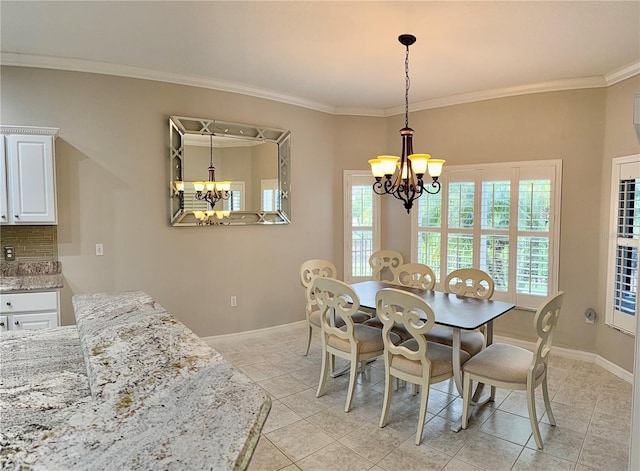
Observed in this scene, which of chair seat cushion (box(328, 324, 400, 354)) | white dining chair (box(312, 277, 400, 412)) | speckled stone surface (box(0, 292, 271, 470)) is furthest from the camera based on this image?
chair seat cushion (box(328, 324, 400, 354))

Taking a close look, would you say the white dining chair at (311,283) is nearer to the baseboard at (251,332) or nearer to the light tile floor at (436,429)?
the light tile floor at (436,429)

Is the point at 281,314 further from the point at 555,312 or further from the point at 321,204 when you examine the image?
the point at 555,312

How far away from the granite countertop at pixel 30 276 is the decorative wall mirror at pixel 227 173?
3.76 feet

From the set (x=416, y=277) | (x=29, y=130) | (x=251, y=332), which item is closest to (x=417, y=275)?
(x=416, y=277)

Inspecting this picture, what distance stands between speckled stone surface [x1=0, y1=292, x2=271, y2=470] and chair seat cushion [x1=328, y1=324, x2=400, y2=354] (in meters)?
1.94

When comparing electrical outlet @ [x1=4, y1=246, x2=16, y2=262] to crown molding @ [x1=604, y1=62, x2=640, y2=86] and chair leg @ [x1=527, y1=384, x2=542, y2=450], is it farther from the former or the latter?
crown molding @ [x1=604, y1=62, x2=640, y2=86]

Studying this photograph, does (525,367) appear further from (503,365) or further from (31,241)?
(31,241)

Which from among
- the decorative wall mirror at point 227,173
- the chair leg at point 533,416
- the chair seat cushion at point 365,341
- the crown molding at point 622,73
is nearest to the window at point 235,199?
the decorative wall mirror at point 227,173

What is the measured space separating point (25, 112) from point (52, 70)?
0.46 meters

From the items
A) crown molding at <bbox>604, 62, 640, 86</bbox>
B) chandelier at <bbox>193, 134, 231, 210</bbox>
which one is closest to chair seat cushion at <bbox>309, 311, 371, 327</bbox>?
chandelier at <bbox>193, 134, 231, 210</bbox>

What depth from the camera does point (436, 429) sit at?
2719 millimetres

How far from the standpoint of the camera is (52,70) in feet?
11.5

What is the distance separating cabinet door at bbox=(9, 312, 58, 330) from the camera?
3.07 meters

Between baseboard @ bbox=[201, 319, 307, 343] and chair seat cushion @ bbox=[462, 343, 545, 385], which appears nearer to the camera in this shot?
chair seat cushion @ bbox=[462, 343, 545, 385]
